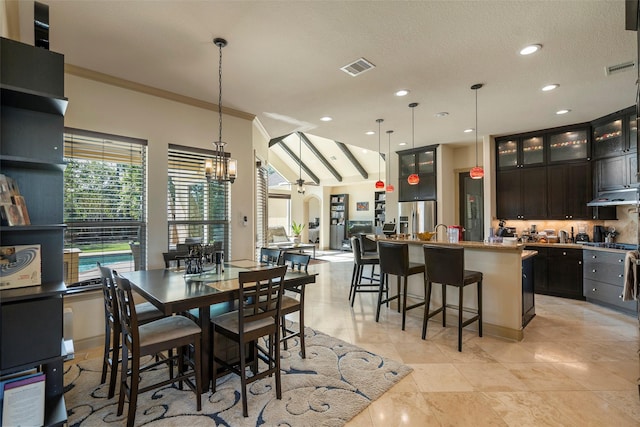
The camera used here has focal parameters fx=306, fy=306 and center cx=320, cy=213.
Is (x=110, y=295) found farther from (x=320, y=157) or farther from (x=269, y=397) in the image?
(x=320, y=157)

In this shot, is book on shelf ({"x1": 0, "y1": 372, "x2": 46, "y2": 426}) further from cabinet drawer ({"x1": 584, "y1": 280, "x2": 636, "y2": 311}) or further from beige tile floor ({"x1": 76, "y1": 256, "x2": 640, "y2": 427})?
cabinet drawer ({"x1": 584, "y1": 280, "x2": 636, "y2": 311})

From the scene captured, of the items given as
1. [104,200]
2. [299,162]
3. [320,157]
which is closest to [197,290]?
[104,200]

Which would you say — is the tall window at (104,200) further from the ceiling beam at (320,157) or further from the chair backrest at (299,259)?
the ceiling beam at (320,157)

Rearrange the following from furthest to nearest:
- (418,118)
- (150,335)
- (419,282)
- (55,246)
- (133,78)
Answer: (418,118), (419,282), (133,78), (150,335), (55,246)

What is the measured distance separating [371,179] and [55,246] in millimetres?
10693

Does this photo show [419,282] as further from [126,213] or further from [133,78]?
[133,78]

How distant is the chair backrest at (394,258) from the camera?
379cm

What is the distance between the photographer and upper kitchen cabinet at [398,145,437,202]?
699 centimetres

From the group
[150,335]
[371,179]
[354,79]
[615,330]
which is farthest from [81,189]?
[371,179]

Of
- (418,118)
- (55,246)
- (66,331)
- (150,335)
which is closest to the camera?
(55,246)

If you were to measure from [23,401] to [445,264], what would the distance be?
3405 mm

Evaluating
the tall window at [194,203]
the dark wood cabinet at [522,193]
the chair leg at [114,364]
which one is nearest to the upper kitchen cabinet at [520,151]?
the dark wood cabinet at [522,193]

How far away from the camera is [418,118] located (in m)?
5.08

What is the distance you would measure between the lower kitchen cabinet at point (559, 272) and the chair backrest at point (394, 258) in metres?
2.91
